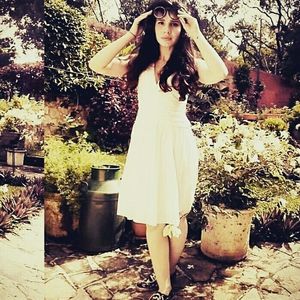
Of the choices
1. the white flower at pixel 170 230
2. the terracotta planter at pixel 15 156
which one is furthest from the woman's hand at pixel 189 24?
the terracotta planter at pixel 15 156

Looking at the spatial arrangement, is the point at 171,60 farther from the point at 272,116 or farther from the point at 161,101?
the point at 272,116

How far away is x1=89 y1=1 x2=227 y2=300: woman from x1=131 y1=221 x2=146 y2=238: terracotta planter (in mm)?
100

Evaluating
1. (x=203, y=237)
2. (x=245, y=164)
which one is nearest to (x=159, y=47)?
(x=245, y=164)

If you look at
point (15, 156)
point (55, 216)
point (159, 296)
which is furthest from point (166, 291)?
point (15, 156)

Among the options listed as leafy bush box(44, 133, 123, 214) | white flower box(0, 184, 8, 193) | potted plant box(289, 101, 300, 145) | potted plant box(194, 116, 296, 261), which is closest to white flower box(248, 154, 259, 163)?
potted plant box(194, 116, 296, 261)

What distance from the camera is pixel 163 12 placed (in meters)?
2.09

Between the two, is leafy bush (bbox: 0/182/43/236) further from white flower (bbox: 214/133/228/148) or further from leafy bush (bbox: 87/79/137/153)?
white flower (bbox: 214/133/228/148)

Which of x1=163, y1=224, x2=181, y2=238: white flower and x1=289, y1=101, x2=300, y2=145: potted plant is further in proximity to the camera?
x1=289, y1=101, x2=300, y2=145: potted plant

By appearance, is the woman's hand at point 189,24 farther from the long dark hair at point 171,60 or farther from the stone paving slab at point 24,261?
the stone paving slab at point 24,261

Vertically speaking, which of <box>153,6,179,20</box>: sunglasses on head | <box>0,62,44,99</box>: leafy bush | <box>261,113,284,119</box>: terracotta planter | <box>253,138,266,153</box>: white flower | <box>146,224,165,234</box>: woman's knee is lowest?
<box>146,224,165,234</box>: woman's knee

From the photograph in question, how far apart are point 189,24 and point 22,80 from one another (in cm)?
86

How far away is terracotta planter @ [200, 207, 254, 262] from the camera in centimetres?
237

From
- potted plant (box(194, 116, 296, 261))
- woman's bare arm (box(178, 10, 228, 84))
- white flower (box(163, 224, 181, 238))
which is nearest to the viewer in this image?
woman's bare arm (box(178, 10, 228, 84))

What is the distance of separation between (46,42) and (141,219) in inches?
38.2
